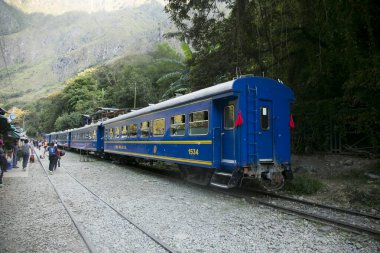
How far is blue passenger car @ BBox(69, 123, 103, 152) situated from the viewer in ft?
82.2

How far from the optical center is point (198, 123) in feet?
33.8

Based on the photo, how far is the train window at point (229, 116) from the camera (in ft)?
30.5

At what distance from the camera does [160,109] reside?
42.8ft

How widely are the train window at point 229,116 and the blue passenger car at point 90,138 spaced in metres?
16.9

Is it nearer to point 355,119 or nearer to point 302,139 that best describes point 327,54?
point 355,119

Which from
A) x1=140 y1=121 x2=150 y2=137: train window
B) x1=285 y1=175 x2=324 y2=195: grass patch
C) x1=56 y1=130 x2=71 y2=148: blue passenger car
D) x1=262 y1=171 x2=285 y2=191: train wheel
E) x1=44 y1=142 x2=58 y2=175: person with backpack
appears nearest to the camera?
x1=262 y1=171 x2=285 y2=191: train wheel

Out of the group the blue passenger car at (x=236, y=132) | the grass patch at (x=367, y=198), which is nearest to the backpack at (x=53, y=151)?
the blue passenger car at (x=236, y=132)

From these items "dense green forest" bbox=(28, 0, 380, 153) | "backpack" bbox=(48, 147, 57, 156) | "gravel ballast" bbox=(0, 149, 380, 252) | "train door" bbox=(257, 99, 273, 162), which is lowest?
"gravel ballast" bbox=(0, 149, 380, 252)

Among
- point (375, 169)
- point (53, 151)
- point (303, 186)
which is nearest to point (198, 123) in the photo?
point (303, 186)

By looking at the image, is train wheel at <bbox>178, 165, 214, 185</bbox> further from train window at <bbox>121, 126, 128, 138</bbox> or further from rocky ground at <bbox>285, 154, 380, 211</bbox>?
train window at <bbox>121, 126, 128, 138</bbox>

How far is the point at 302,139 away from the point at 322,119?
4.49 ft

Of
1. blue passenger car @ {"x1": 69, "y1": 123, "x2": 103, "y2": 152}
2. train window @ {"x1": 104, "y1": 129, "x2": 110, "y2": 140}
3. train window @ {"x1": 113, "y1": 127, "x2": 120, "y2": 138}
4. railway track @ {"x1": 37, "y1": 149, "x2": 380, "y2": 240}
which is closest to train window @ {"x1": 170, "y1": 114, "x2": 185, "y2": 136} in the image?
railway track @ {"x1": 37, "y1": 149, "x2": 380, "y2": 240}

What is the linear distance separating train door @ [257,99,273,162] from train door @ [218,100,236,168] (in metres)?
0.73

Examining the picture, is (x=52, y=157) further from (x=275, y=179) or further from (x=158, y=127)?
(x=275, y=179)
